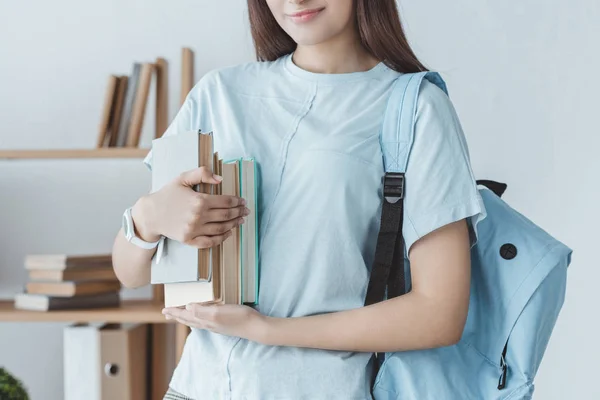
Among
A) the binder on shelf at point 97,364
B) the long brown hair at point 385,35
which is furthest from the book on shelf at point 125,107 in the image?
the long brown hair at point 385,35

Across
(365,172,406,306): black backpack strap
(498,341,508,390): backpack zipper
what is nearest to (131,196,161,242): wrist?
(365,172,406,306): black backpack strap

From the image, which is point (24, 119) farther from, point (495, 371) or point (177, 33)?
point (495, 371)

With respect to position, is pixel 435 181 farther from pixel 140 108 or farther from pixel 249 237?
pixel 140 108

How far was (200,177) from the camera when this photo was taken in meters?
1.07

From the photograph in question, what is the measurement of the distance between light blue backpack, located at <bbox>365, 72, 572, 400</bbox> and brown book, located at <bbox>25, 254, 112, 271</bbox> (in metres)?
1.31

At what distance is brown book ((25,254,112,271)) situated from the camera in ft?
7.44

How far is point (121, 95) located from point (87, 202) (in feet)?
1.39

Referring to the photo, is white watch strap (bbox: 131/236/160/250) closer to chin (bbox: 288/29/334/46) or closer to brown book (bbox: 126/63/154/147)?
chin (bbox: 288/29/334/46)

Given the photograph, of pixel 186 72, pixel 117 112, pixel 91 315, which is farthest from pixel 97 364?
pixel 186 72

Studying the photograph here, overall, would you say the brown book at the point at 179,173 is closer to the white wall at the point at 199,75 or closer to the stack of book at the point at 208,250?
the stack of book at the point at 208,250

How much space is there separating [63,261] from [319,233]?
131 cm

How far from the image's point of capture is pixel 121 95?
2332 millimetres

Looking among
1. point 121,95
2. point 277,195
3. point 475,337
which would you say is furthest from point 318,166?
Result: point 121,95

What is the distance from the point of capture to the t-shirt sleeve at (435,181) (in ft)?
3.76
